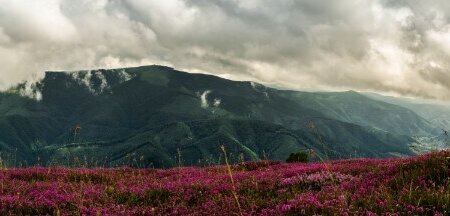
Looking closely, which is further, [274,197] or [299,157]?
[299,157]

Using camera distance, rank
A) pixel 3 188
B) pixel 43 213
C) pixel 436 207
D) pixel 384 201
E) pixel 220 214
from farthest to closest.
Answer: pixel 3 188 < pixel 43 213 < pixel 220 214 < pixel 384 201 < pixel 436 207

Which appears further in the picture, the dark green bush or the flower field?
the dark green bush

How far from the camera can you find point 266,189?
460 inches

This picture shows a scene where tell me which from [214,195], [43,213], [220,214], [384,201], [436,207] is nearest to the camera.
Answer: [436,207]

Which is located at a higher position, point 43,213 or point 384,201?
point 384,201

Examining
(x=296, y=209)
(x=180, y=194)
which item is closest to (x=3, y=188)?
(x=180, y=194)

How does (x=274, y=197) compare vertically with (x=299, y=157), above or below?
above

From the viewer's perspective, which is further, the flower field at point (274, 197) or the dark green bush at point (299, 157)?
the dark green bush at point (299, 157)

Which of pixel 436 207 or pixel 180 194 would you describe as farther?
pixel 180 194

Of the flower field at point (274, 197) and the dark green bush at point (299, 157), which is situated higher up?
the flower field at point (274, 197)

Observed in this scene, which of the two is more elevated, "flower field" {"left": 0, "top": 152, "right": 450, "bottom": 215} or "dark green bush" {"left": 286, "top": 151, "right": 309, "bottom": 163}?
"flower field" {"left": 0, "top": 152, "right": 450, "bottom": 215}

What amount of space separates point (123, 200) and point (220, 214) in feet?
12.1

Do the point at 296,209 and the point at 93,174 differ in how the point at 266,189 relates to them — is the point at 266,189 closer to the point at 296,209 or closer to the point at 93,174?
the point at 296,209

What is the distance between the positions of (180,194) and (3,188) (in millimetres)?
5481
